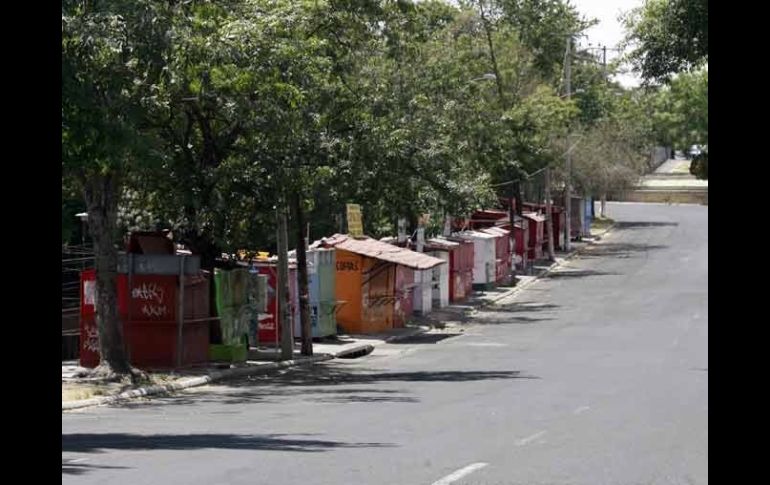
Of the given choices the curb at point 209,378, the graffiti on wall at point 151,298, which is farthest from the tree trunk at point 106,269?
the graffiti on wall at point 151,298

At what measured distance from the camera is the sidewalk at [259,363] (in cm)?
2441

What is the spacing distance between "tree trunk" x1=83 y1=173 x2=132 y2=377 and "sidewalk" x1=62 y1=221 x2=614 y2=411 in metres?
0.65

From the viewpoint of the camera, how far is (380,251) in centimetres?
4250

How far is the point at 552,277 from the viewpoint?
68.0 metres

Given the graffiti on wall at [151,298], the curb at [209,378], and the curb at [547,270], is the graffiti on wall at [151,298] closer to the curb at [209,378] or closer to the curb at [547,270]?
the curb at [209,378]

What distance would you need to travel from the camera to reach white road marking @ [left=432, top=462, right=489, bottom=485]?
12883 mm

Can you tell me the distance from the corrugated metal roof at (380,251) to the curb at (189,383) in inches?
235

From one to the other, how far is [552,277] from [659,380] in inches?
1576

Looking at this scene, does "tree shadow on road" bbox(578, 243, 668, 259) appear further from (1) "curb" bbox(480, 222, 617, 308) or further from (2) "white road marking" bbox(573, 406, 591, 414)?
(2) "white road marking" bbox(573, 406, 591, 414)

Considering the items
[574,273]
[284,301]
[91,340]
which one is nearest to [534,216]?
[574,273]

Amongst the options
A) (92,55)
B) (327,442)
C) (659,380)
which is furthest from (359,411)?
(659,380)
